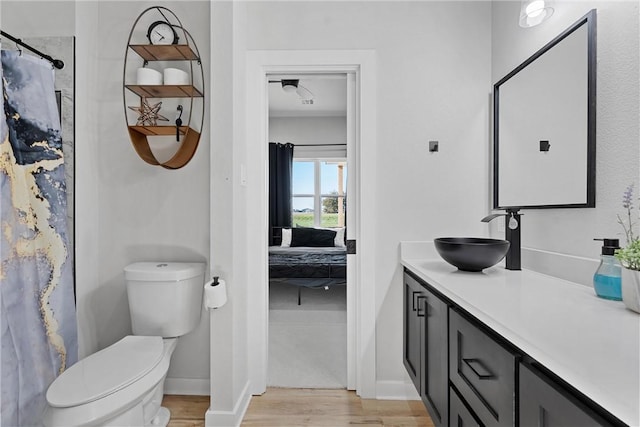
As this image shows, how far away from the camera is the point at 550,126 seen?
152 centimetres

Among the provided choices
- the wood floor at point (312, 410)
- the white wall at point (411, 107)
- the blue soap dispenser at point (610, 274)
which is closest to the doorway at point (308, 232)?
the wood floor at point (312, 410)

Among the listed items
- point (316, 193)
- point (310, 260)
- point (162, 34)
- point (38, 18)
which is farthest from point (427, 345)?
point (316, 193)

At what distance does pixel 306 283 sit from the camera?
12.8 ft

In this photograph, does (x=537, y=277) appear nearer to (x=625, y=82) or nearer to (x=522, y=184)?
(x=522, y=184)

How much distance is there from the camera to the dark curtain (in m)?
5.26

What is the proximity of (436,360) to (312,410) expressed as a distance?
91cm

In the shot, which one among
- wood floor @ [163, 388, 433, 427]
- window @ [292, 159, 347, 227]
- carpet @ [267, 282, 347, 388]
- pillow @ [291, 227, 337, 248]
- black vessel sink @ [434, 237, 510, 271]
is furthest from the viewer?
window @ [292, 159, 347, 227]

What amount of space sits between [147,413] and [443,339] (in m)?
1.48

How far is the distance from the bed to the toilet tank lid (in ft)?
6.92

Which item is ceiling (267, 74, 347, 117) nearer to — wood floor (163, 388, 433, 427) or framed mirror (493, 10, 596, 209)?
framed mirror (493, 10, 596, 209)

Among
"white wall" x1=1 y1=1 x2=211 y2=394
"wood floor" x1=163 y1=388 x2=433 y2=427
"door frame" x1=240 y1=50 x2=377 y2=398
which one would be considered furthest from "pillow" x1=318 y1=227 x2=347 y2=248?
"white wall" x1=1 y1=1 x2=211 y2=394

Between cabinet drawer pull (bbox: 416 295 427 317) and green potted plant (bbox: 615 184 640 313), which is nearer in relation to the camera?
green potted plant (bbox: 615 184 640 313)

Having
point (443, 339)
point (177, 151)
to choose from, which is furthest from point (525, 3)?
point (177, 151)

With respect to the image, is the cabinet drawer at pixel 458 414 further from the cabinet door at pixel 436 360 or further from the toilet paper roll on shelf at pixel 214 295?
the toilet paper roll on shelf at pixel 214 295
